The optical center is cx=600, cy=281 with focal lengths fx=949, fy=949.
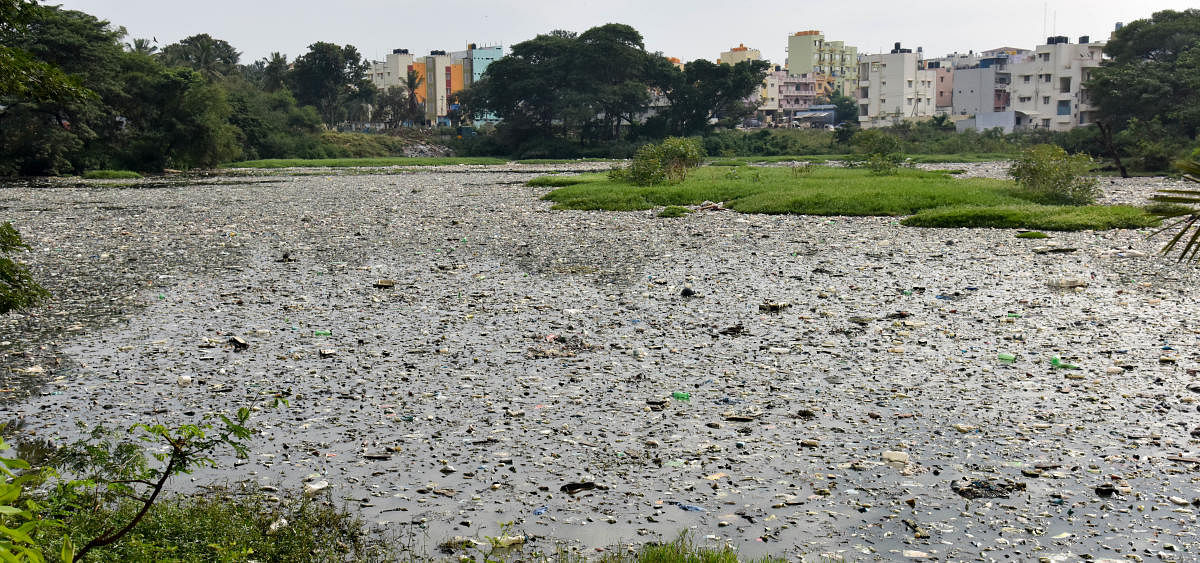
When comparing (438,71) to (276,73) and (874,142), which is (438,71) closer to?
(276,73)

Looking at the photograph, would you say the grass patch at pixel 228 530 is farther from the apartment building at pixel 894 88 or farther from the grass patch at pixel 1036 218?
the apartment building at pixel 894 88

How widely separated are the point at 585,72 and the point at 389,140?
2007cm

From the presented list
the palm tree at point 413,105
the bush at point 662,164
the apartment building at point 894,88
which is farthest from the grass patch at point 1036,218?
the palm tree at point 413,105

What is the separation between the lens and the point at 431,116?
130125mm

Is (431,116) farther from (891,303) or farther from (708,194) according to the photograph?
(891,303)

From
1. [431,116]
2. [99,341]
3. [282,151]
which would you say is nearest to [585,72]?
[282,151]

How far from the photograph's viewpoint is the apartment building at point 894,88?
10231cm

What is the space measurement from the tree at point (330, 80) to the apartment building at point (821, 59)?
6591cm

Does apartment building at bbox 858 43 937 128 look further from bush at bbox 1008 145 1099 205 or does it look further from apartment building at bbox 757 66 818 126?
bush at bbox 1008 145 1099 205

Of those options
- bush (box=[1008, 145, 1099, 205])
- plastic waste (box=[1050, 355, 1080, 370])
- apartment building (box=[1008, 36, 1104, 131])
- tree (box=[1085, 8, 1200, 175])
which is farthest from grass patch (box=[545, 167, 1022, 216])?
apartment building (box=[1008, 36, 1104, 131])

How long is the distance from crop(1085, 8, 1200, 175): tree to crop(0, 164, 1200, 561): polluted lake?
33.0 meters

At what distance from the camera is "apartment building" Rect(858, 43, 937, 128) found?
102 meters

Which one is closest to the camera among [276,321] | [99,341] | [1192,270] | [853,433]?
[853,433]

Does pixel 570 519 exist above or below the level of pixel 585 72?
below
